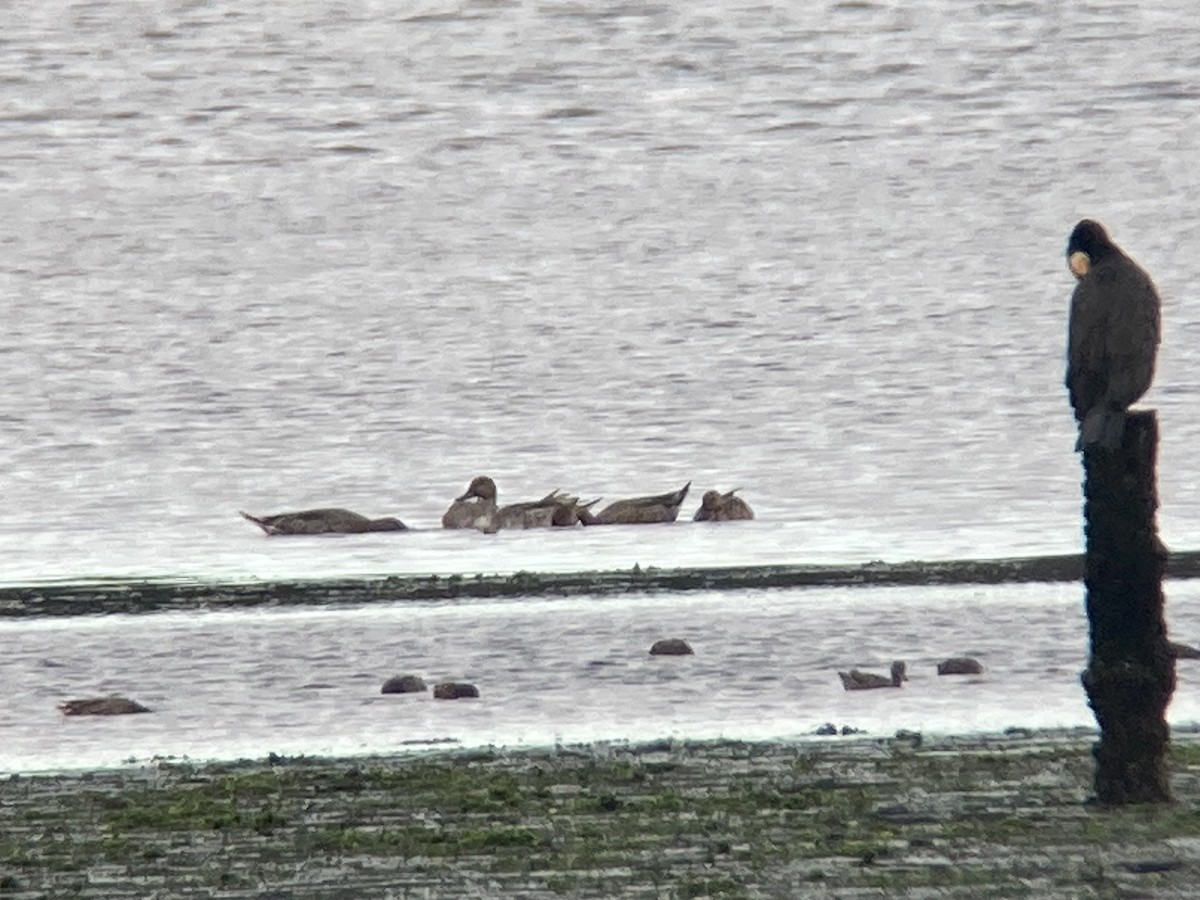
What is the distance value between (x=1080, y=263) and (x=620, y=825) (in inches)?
78.1

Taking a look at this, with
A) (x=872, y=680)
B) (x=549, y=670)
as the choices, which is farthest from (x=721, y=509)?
(x=872, y=680)

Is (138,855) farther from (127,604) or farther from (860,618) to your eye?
(127,604)

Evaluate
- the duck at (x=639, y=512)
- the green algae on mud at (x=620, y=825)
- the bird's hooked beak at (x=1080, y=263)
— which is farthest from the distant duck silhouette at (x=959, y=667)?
the duck at (x=639, y=512)

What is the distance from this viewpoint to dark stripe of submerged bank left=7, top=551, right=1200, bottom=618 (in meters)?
13.7

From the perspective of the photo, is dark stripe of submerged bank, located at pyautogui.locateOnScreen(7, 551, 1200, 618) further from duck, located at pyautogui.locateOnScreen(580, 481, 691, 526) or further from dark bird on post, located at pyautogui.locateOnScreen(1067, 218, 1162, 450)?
dark bird on post, located at pyautogui.locateOnScreen(1067, 218, 1162, 450)

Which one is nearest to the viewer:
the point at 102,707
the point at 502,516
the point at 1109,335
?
the point at 1109,335

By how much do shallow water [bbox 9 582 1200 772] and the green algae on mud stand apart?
0.71 metres

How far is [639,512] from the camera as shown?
18703 millimetres

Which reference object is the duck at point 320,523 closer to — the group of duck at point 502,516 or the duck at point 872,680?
the group of duck at point 502,516

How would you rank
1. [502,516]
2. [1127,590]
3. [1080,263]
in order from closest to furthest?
[1127,590] < [1080,263] < [502,516]

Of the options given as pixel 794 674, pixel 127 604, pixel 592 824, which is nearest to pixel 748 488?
pixel 127 604

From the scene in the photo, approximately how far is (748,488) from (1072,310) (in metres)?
14.6

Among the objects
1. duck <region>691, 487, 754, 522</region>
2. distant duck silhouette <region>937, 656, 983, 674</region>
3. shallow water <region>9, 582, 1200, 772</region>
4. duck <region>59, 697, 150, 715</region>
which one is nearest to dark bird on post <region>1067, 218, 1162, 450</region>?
shallow water <region>9, 582, 1200, 772</region>

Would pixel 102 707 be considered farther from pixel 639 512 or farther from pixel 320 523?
pixel 639 512
